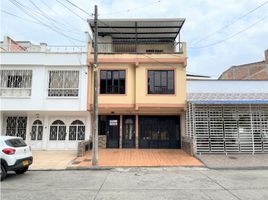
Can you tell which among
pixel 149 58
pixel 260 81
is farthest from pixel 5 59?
pixel 260 81

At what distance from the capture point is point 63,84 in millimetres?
15812

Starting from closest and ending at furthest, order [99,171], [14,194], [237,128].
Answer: [14,194] < [99,171] < [237,128]

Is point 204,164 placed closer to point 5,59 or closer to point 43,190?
point 43,190

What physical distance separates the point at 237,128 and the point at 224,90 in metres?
2.69

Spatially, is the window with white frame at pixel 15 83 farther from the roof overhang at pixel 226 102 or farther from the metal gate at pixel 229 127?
the roof overhang at pixel 226 102

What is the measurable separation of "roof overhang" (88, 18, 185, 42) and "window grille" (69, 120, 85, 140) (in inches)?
297

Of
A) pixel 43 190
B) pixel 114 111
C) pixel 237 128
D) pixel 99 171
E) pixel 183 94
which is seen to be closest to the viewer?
pixel 43 190

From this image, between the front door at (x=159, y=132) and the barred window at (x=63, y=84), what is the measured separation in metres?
5.51

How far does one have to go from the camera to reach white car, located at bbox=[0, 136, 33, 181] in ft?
26.0

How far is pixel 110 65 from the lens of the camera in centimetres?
1579

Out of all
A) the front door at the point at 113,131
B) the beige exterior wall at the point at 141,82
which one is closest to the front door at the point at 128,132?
the front door at the point at 113,131

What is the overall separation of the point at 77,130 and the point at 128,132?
12.7 ft

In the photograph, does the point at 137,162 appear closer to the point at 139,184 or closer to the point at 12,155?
the point at 139,184

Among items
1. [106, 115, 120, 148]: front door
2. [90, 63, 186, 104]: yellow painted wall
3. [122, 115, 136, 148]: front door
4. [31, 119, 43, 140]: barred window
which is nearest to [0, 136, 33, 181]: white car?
[90, 63, 186, 104]: yellow painted wall
